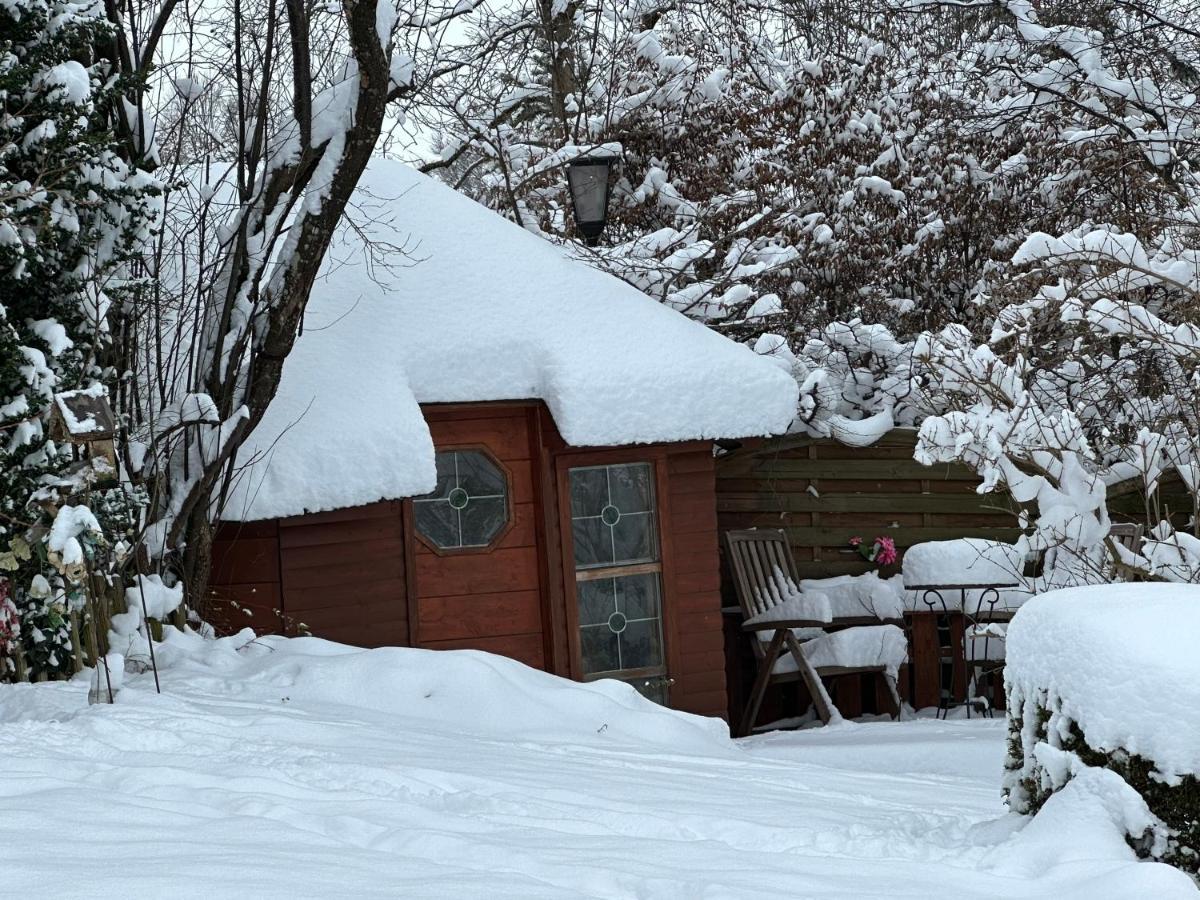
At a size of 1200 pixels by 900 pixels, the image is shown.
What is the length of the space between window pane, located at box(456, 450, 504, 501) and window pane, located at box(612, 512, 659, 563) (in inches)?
31.5

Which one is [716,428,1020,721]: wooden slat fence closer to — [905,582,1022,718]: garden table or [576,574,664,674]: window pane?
[905,582,1022,718]: garden table

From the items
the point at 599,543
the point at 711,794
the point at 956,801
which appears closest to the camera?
the point at 711,794

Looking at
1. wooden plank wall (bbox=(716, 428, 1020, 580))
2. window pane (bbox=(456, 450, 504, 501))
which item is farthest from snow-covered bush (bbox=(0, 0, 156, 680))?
wooden plank wall (bbox=(716, 428, 1020, 580))

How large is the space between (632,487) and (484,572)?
1084mm

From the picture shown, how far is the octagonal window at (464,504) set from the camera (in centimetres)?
827

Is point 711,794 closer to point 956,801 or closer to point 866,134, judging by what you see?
point 956,801

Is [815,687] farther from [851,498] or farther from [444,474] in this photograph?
[444,474]

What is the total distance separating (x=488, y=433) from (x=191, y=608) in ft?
7.22

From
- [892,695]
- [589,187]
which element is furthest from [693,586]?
[589,187]

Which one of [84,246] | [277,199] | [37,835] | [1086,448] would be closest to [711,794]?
[37,835]

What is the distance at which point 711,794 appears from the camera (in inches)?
171

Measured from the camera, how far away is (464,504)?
328 inches

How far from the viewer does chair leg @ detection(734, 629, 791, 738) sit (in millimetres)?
9148

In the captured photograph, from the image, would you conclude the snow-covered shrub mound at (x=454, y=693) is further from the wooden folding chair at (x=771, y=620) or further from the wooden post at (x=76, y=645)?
the wooden folding chair at (x=771, y=620)
